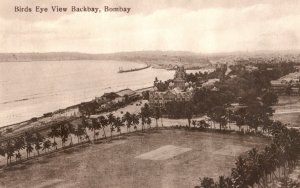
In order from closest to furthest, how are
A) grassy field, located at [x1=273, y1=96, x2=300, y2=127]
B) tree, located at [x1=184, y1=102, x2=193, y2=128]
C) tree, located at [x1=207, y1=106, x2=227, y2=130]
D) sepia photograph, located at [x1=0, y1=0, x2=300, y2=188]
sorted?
sepia photograph, located at [x1=0, y1=0, x2=300, y2=188] → grassy field, located at [x1=273, y1=96, x2=300, y2=127] → tree, located at [x1=207, y1=106, x2=227, y2=130] → tree, located at [x1=184, y1=102, x2=193, y2=128]

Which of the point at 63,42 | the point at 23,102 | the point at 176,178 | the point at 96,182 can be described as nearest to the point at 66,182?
the point at 96,182

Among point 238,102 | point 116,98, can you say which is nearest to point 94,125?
point 116,98

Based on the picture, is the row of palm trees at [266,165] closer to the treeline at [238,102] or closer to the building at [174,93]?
the treeline at [238,102]

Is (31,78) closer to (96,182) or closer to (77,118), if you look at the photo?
(77,118)

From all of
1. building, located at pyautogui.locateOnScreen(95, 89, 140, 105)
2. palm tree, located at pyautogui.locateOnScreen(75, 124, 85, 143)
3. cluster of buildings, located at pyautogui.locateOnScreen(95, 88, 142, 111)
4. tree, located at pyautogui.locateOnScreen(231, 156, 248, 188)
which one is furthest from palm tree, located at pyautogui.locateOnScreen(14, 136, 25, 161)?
tree, located at pyautogui.locateOnScreen(231, 156, 248, 188)

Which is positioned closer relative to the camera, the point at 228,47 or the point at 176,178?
the point at 176,178

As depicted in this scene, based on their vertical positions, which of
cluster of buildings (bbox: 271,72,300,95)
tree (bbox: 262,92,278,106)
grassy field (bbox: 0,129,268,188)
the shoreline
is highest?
cluster of buildings (bbox: 271,72,300,95)

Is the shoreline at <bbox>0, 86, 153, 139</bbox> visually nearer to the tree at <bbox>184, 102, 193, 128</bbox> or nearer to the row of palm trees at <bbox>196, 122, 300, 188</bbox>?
the tree at <bbox>184, 102, 193, 128</bbox>

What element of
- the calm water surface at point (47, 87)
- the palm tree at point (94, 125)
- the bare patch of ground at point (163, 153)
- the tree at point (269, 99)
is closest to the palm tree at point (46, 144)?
the calm water surface at point (47, 87)
